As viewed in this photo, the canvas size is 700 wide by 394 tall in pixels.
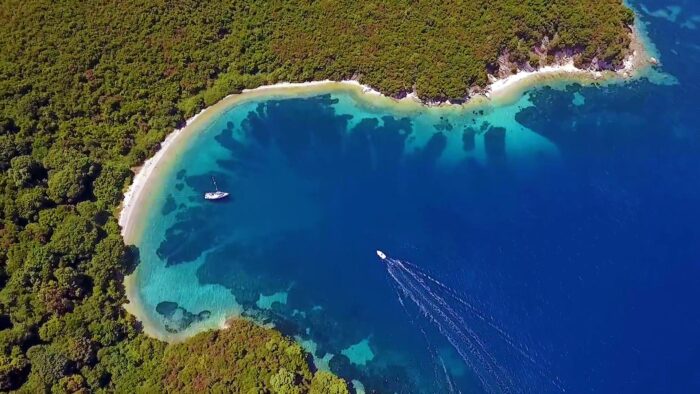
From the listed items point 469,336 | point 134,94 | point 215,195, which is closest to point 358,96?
point 215,195

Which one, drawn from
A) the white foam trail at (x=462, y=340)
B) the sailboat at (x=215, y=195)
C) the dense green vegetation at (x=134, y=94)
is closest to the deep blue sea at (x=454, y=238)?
the white foam trail at (x=462, y=340)

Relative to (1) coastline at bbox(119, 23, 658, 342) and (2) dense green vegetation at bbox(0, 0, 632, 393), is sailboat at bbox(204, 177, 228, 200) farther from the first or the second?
(2) dense green vegetation at bbox(0, 0, 632, 393)

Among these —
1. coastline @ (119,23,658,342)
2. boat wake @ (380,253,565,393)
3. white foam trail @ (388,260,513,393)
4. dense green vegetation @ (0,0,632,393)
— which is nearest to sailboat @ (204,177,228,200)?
coastline @ (119,23,658,342)

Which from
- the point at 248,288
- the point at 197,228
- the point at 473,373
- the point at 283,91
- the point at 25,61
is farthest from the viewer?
the point at 283,91

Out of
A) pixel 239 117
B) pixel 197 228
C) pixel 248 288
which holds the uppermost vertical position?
pixel 239 117

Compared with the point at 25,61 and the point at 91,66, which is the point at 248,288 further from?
the point at 25,61

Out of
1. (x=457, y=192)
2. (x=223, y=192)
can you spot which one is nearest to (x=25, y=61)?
(x=223, y=192)
